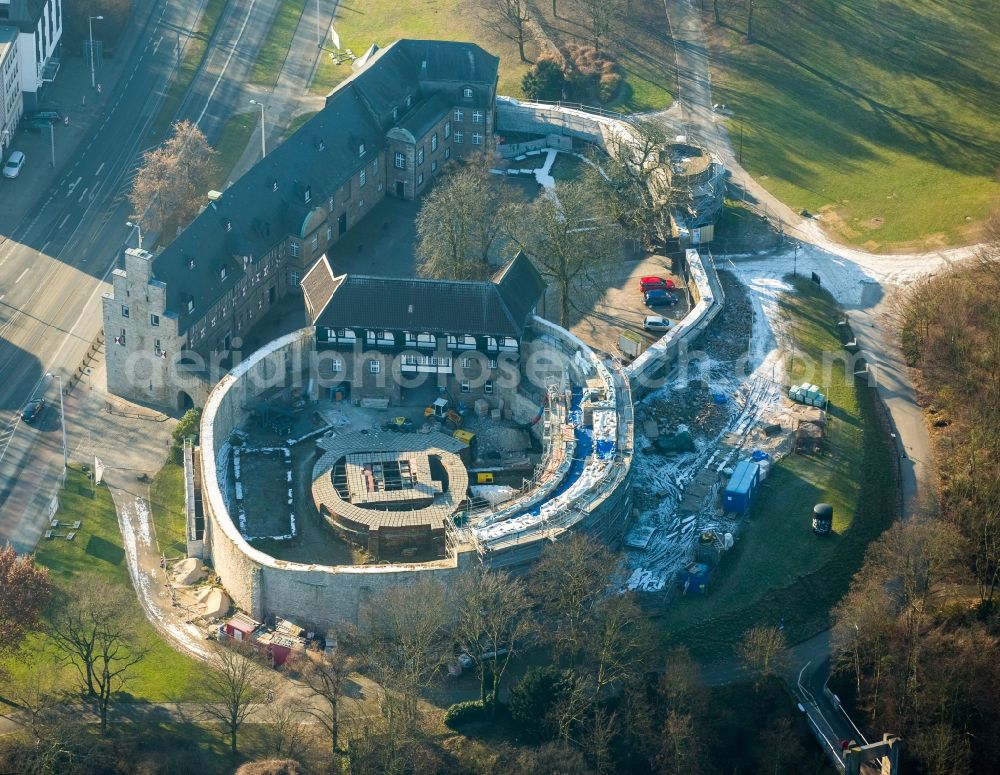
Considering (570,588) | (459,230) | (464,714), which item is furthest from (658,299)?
(464,714)

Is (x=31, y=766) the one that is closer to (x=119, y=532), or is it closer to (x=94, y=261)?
(x=119, y=532)

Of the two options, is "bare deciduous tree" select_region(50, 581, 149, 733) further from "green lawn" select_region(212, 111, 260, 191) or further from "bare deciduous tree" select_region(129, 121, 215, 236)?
"green lawn" select_region(212, 111, 260, 191)

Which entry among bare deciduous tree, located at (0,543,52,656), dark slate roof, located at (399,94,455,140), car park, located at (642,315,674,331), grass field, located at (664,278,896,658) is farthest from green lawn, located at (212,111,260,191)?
grass field, located at (664,278,896,658)

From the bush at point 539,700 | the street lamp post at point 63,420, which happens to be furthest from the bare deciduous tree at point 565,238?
the bush at point 539,700

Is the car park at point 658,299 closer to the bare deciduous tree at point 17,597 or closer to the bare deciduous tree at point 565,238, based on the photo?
the bare deciduous tree at point 565,238

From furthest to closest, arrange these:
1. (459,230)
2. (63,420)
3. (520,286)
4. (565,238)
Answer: (459,230)
(565,238)
(520,286)
(63,420)

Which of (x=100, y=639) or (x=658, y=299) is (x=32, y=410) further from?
(x=658, y=299)

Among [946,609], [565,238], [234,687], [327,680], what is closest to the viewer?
[234,687]

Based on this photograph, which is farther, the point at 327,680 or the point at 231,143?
the point at 231,143
